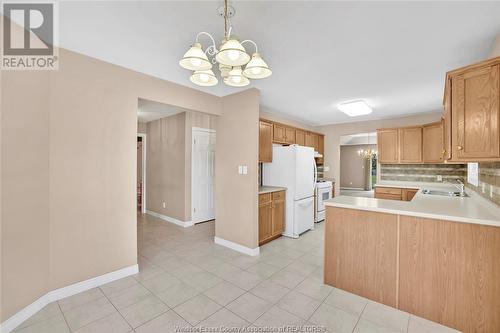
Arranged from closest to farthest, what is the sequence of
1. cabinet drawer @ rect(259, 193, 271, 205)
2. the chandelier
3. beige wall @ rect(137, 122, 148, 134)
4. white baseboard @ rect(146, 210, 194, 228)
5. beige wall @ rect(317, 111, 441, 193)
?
the chandelier, cabinet drawer @ rect(259, 193, 271, 205), white baseboard @ rect(146, 210, 194, 228), beige wall @ rect(317, 111, 441, 193), beige wall @ rect(137, 122, 148, 134)

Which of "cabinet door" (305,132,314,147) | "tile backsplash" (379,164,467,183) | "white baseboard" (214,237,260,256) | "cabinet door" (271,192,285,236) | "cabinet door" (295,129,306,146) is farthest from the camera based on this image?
"cabinet door" (305,132,314,147)

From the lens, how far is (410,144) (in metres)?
4.59

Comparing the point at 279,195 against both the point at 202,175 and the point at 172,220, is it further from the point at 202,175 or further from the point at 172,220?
the point at 172,220

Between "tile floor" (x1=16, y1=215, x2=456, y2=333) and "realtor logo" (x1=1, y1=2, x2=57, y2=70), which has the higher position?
"realtor logo" (x1=1, y1=2, x2=57, y2=70)

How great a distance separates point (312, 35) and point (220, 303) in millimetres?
2607

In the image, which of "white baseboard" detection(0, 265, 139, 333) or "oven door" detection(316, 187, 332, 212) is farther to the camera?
"oven door" detection(316, 187, 332, 212)

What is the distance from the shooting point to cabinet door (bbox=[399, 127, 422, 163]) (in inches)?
177

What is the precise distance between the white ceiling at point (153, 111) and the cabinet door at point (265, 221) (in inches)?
94.6

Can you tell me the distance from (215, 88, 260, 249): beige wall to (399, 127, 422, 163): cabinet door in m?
3.51

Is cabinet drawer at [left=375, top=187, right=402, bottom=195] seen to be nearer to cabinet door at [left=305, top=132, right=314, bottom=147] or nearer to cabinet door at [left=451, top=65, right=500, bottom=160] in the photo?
cabinet door at [left=305, top=132, right=314, bottom=147]

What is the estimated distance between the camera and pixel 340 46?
2.09 meters

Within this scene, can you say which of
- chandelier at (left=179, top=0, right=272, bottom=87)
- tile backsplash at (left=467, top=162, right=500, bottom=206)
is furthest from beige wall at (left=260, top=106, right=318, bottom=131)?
tile backsplash at (left=467, top=162, right=500, bottom=206)

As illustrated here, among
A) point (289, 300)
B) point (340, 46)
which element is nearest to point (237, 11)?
point (340, 46)

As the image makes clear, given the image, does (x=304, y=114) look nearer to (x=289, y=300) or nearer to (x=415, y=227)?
(x=415, y=227)
